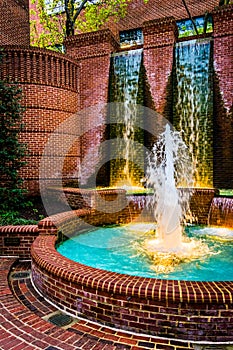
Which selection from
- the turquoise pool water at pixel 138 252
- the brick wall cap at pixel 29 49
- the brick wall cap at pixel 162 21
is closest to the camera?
the turquoise pool water at pixel 138 252

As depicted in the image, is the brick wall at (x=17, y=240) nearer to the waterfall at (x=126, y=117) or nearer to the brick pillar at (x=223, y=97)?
the waterfall at (x=126, y=117)

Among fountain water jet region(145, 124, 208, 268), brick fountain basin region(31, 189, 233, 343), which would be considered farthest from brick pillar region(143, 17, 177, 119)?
brick fountain basin region(31, 189, 233, 343)

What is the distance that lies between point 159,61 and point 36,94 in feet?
15.7

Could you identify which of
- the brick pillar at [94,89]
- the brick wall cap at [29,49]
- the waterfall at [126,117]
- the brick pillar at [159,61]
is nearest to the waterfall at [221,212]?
the waterfall at [126,117]

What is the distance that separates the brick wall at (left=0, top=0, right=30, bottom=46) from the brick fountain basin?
45.8 feet

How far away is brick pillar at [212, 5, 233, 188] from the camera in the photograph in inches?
394

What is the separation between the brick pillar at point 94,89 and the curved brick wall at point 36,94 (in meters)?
1.53

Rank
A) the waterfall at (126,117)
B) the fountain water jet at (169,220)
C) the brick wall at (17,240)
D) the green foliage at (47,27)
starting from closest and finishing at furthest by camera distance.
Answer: the fountain water jet at (169,220)
the brick wall at (17,240)
the waterfall at (126,117)
the green foliage at (47,27)

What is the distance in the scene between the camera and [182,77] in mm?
10844

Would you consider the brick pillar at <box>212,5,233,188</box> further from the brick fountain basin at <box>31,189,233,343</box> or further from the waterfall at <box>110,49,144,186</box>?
the brick fountain basin at <box>31,189,233,343</box>

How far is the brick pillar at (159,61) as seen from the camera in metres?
11.0

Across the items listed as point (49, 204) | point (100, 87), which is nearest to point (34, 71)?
point (100, 87)

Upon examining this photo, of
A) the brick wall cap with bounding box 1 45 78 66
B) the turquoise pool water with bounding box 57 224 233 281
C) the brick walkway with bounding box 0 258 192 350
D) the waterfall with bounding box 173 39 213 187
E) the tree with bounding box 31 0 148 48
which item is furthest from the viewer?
the tree with bounding box 31 0 148 48

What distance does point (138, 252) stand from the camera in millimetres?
5527
